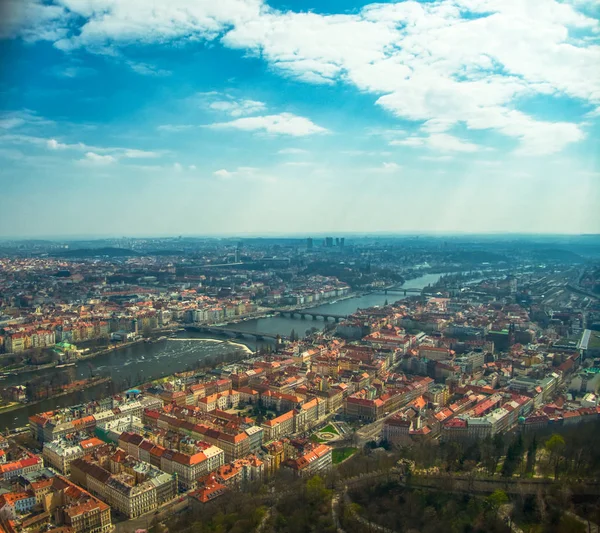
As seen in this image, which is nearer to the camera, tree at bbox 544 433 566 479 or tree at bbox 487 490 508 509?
tree at bbox 487 490 508 509

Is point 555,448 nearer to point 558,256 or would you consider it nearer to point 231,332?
point 231,332

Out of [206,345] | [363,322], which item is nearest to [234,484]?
[206,345]

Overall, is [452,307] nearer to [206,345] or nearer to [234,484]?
[206,345]

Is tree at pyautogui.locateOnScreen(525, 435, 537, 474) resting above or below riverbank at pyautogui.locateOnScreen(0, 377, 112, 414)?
above

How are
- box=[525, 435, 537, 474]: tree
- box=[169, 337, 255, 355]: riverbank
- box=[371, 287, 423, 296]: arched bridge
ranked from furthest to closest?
box=[371, 287, 423, 296]: arched bridge < box=[169, 337, 255, 355]: riverbank < box=[525, 435, 537, 474]: tree

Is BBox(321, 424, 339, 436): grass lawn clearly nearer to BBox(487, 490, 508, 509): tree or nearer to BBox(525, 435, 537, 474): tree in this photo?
BBox(525, 435, 537, 474): tree

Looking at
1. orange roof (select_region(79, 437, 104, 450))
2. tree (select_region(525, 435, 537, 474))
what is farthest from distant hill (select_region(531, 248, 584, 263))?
orange roof (select_region(79, 437, 104, 450))
